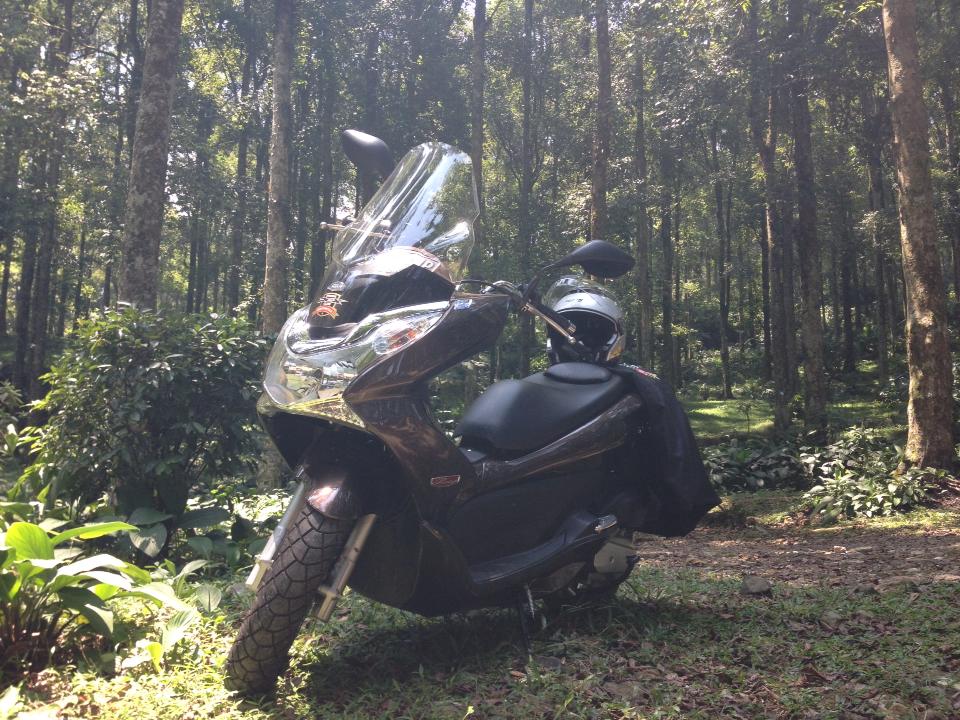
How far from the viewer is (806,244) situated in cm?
1351

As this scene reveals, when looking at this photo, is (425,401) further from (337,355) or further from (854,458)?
(854,458)

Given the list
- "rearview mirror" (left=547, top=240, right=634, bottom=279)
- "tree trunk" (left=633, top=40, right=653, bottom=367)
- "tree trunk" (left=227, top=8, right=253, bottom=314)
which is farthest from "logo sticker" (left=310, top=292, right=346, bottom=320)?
"tree trunk" (left=227, top=8, right=253, bottom=314)

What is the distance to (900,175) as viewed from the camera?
8.10 m

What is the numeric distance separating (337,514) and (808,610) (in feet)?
8.09

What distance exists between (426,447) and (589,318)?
57.9 inches

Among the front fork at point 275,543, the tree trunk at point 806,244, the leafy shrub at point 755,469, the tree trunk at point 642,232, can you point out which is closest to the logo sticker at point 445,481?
the front fork at point 275,543

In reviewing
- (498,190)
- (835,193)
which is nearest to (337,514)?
(835,193)

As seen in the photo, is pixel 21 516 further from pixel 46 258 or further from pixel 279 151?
pixel 46 258

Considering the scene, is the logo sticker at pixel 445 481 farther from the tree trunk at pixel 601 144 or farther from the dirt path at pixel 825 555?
the tree trunk at pixel 601 144

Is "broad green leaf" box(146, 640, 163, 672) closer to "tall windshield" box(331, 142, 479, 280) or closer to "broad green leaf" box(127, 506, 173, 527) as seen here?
"tall windshield" box(331, 142, 479, 280)

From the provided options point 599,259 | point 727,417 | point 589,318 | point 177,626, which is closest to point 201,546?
point 177,626

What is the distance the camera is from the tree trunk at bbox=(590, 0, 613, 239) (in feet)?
41.9

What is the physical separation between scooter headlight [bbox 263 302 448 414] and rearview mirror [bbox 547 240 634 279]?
91cm

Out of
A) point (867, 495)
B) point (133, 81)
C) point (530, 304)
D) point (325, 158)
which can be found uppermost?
point (133, 81)
